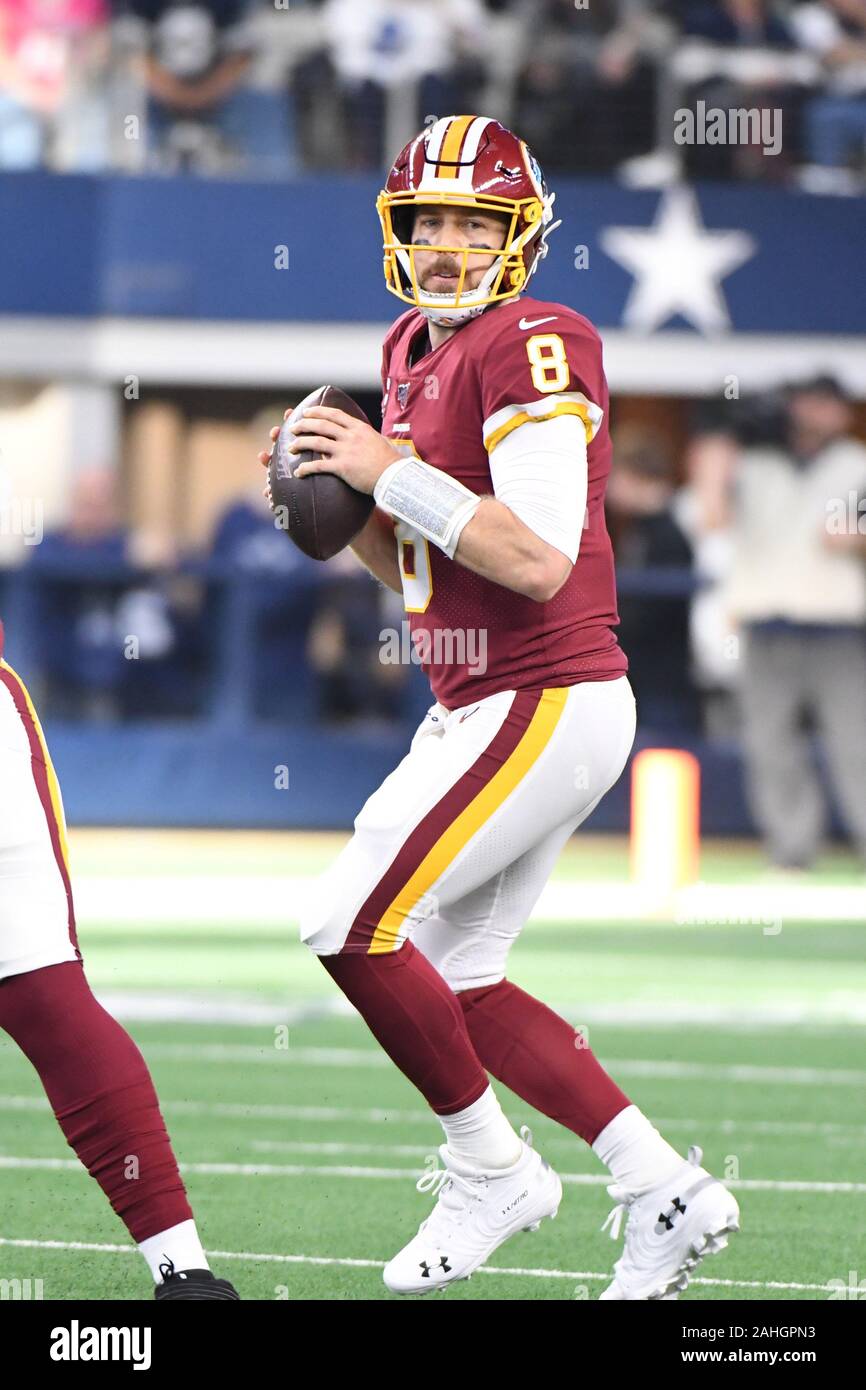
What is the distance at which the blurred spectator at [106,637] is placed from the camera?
16.2 meters

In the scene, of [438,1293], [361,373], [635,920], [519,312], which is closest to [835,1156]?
[438,1293]

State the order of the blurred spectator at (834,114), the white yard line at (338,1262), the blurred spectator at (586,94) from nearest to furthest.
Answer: the white yard line at (338,1262), the blurred spectator at (586,94), the blurred spectator at (834,114)

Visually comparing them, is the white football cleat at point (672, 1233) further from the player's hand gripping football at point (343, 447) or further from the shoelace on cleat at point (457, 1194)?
the player's hand gripping football at point (343, 447)

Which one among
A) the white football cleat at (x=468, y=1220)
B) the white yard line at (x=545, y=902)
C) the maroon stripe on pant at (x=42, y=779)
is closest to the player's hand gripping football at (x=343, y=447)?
the maroon stripe on pant at (x=42, y=779)

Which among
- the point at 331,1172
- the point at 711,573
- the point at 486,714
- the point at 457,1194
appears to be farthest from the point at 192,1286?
the point at 711,573

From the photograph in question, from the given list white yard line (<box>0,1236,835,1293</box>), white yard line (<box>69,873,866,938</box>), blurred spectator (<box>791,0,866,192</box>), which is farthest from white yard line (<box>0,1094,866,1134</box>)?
blurred spectator (<box>791,0,866,192</box>)

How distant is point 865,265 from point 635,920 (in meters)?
6.88

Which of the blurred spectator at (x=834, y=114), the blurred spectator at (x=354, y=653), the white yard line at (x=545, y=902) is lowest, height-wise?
the white yard line at (x=545, y=902)

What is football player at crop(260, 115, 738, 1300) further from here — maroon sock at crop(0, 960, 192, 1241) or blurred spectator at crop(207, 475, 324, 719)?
blurred spectator at crop(207, 475, 324, 719)

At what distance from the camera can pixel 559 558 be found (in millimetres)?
4441

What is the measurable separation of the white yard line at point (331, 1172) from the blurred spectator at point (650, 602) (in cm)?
994

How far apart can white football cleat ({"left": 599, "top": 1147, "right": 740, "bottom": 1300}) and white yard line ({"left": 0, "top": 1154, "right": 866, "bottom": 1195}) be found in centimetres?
135

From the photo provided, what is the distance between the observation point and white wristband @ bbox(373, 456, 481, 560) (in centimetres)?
444
